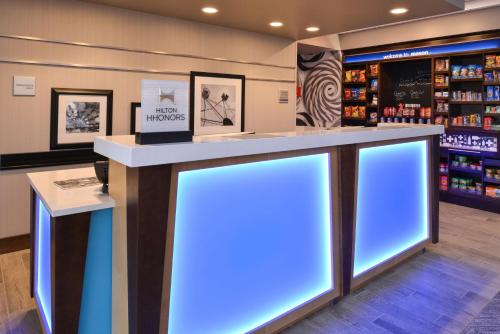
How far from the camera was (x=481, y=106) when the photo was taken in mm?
5641

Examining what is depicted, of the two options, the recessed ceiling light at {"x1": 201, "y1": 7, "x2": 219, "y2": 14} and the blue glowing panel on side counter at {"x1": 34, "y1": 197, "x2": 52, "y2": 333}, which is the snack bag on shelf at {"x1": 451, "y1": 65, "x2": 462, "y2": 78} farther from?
the blue glowing panel on side counter at {"x1": 34, "y1": 197, "x2": 52, "y2": 333}

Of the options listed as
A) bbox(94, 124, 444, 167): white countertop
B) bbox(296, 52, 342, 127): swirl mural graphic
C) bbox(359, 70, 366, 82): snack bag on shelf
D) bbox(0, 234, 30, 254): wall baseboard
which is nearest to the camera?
bbox(94, 124, 444, 167): white countertop

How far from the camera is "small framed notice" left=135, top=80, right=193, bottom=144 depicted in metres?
1.64

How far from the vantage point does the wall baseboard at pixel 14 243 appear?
3.58 metres

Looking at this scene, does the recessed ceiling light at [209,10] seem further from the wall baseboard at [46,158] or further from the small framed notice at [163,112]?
the small framed notice at [163,112]

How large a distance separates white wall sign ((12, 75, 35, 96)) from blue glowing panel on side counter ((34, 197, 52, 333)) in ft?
5.13

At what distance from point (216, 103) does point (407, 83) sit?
3656mm

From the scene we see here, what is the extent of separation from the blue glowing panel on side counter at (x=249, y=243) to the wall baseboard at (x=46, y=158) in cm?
242

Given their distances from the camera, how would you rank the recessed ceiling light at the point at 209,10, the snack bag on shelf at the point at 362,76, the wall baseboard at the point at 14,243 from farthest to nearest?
the snack bag on shelf at the point at 362,76 < the recessed ceiling light at the point at 209,10 < the wall baseboard at the point at 14,243

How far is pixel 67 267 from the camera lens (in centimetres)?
183

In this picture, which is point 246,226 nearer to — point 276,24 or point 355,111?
point 276,24

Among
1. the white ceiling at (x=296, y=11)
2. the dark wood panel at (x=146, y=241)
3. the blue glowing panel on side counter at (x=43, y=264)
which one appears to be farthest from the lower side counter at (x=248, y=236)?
the white ceiling at (x=296, y=11)

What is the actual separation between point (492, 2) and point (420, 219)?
339 centimetres

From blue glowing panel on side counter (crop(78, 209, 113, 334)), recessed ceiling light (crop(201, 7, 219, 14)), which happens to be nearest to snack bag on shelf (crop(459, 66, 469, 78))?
recessed ceiling light (crop(201, 7, 219, 14))
